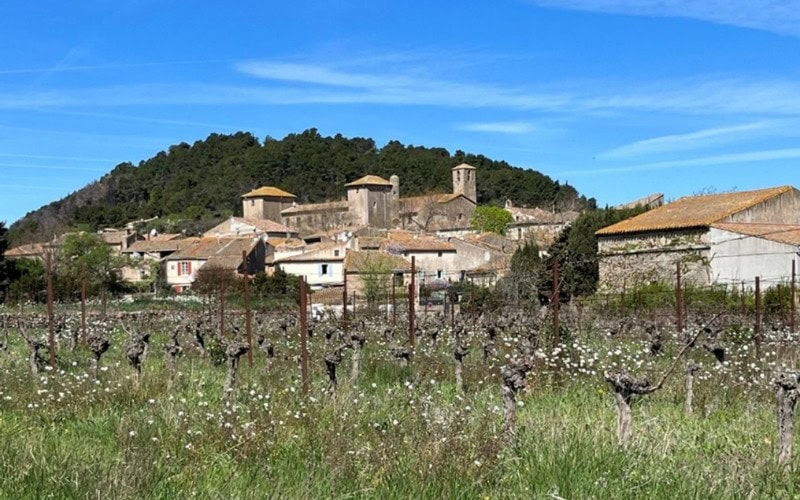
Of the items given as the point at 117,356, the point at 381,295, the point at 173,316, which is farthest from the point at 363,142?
the point at 117,356

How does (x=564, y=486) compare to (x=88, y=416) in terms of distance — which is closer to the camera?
(x=564, y=486)

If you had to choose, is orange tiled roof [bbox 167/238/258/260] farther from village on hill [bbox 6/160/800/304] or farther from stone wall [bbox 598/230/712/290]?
stone wall [bbox 598/230/712/290]

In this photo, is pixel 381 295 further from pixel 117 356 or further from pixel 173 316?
pixel 117 356

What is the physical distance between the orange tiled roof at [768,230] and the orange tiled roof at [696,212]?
0.49 metres

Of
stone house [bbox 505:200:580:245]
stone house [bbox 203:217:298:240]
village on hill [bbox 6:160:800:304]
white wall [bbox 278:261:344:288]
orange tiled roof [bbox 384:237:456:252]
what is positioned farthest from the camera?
stone house [bbox 203:217:298:240]

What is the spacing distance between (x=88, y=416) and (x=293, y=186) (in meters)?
98.8

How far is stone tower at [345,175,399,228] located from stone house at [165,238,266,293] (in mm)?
26293

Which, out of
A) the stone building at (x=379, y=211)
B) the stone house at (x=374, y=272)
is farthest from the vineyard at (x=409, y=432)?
the stone building at (x=379, y=211)

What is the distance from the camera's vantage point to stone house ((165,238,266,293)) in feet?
167

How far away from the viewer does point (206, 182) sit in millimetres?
111312

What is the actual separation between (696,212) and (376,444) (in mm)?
26649

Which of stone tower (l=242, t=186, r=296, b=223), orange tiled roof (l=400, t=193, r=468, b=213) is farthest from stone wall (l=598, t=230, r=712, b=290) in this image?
stone tower (l=242, t=186, r=296, b=223)

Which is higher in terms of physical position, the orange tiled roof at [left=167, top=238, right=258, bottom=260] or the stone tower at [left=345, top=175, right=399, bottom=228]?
the stone tower at [left=345, top=175, right=399, bottom=228]

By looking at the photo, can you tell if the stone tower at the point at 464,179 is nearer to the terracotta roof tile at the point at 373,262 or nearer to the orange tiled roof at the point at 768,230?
the terracotta roof tile at the point at 373,262
